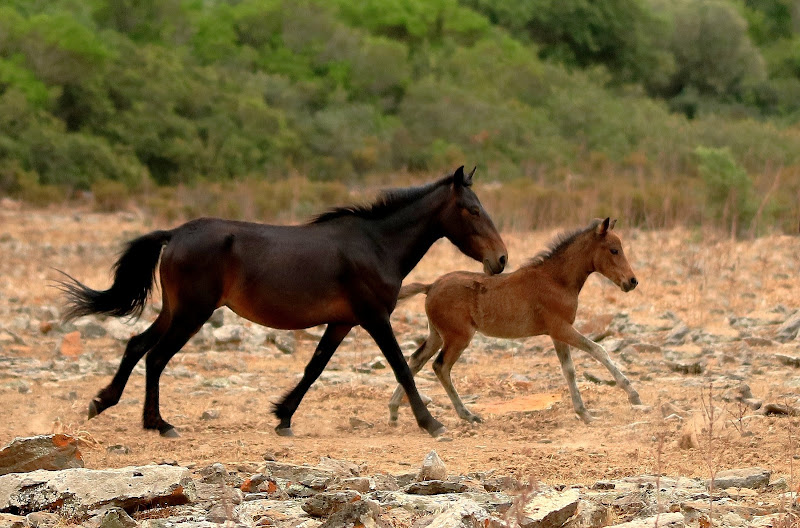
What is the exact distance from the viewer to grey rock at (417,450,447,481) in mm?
6168

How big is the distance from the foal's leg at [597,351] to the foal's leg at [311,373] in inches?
67.9

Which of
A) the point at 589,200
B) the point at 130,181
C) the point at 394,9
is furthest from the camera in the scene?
the point at 394,9

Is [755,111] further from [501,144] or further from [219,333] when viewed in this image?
[219,333]

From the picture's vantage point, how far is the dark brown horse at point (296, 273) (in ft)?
27.5

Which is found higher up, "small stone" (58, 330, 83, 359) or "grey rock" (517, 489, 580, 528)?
"grey rock" (517, 489, 580, 528)

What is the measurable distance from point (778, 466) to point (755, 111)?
147ft

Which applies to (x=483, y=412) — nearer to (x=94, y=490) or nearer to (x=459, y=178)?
(x=459, y=178)

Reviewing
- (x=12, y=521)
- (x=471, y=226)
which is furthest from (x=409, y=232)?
(x=12, y=521)

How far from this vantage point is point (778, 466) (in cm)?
679

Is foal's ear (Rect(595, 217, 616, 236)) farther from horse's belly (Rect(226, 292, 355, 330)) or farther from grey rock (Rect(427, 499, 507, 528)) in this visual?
grey rock (Rect(427, 499, 507, 528))

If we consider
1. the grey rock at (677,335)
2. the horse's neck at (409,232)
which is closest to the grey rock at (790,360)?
the grey rock at (677,335)

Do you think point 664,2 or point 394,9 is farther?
point 664,2

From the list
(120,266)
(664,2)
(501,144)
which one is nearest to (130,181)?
(501,144)

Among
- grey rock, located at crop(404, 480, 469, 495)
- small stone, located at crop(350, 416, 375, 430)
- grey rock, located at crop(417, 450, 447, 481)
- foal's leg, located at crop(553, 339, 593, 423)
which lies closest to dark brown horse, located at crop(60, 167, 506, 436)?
small stone, located at crop(350, 416, 375, 430)
